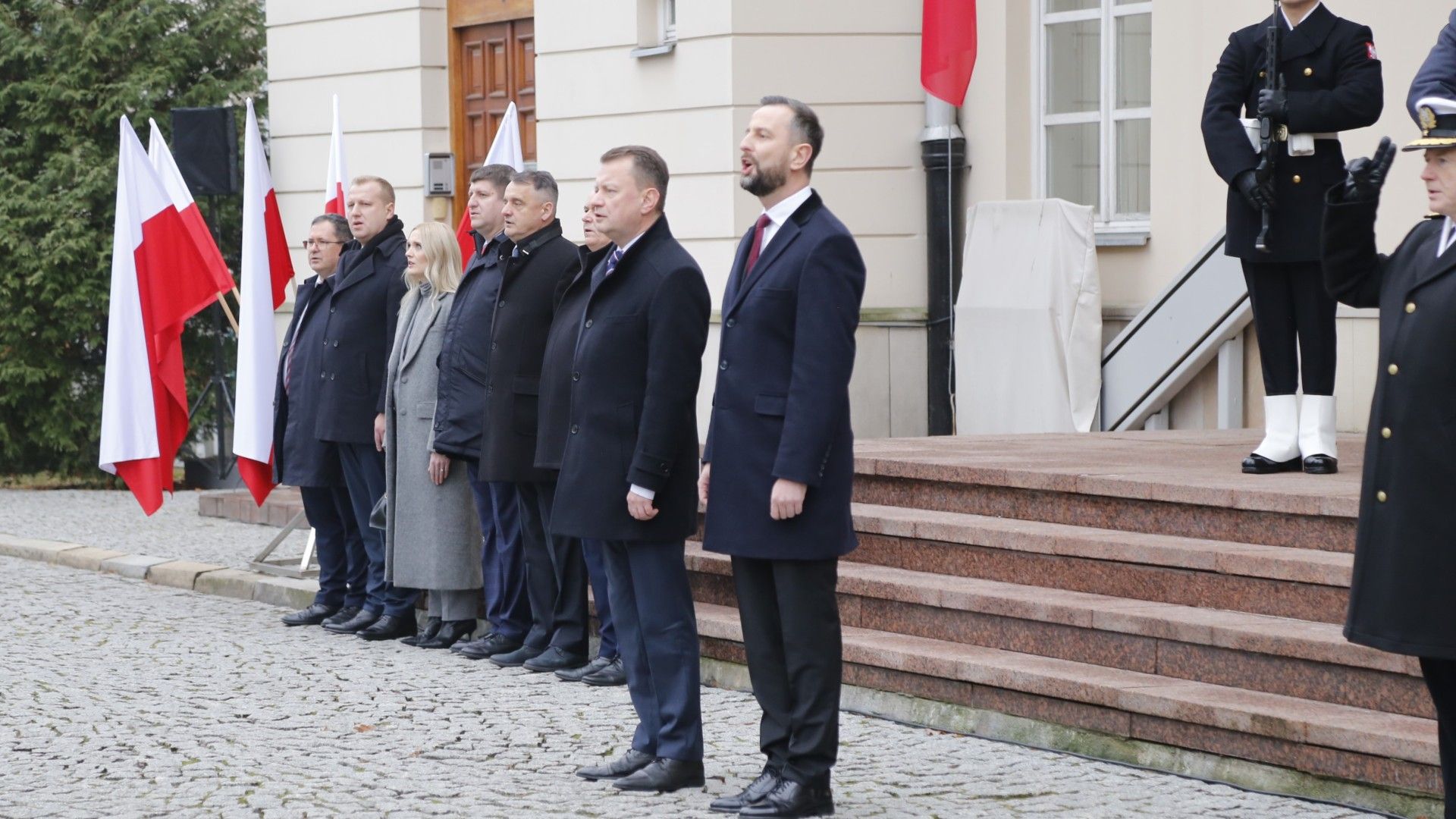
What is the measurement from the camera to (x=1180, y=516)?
23.9 feet

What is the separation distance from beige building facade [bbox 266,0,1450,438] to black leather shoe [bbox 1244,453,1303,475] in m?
2.40

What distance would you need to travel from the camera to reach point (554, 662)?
27.2 ft

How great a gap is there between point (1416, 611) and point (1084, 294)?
684cm

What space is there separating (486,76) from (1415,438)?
11.5 metres

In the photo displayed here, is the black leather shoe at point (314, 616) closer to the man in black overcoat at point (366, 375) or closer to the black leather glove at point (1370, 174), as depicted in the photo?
the man in black overcoat at point (366, 375)

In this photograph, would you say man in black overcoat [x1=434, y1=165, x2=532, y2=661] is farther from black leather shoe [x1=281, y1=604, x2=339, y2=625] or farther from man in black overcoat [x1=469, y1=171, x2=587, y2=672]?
black leather shoe [x1=281, y1=604, x2=339, y2=625]

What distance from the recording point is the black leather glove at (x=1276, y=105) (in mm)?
7484

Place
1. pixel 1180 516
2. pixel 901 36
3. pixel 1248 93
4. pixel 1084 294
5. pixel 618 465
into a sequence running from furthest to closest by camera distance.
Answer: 1. pixel 901 36
2. pixel 1084 294
3. pixel 1248 93
4. pixel 1180 516
5. pixel 618 465

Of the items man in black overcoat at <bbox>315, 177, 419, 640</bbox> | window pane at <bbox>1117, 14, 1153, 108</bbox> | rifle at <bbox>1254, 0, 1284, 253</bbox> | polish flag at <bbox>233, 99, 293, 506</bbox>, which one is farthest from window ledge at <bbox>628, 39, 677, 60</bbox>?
rifle at <bbox>1254, 0, 1284, 253</bbox>

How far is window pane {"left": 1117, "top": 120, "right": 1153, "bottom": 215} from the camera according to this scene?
11.5 metres

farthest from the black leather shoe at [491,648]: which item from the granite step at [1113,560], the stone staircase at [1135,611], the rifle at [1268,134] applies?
the rifle at [1268,134]

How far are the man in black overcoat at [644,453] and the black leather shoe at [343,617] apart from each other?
3.45 meters

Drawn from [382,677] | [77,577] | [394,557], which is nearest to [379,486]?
[394,557]

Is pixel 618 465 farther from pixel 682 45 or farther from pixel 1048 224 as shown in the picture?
pixel 682 45
